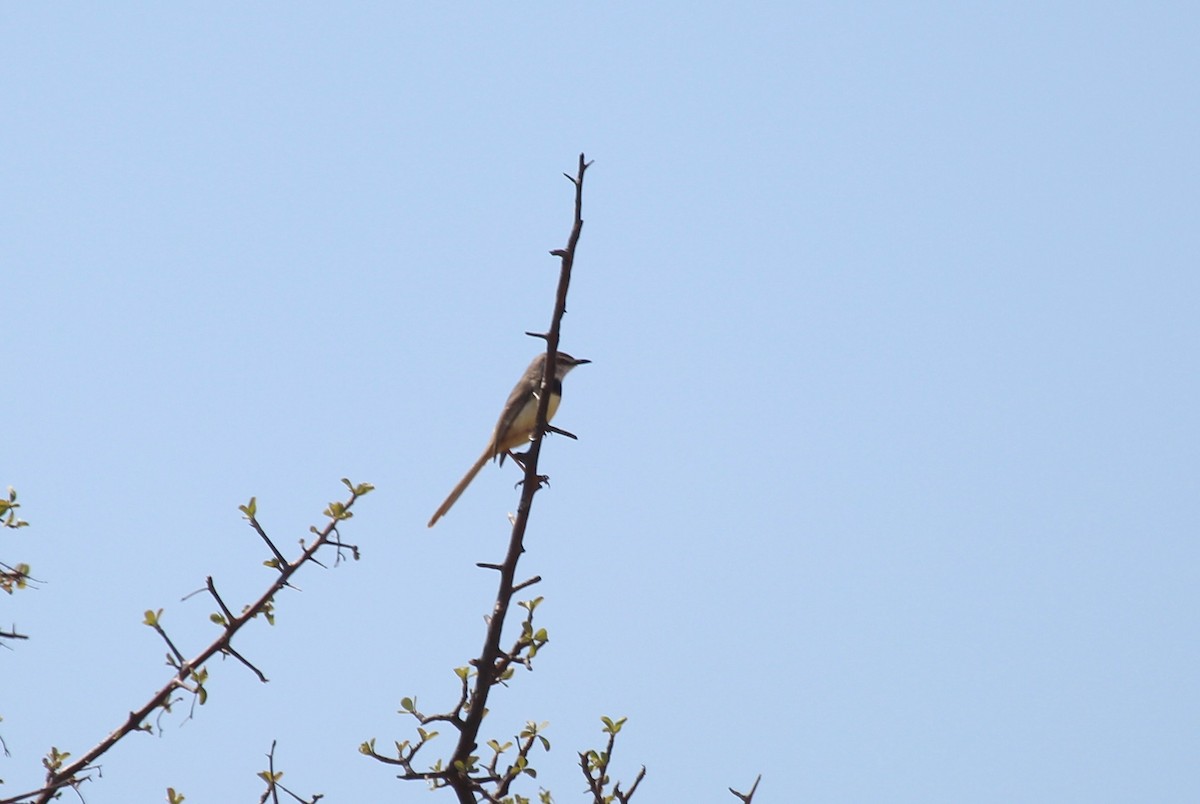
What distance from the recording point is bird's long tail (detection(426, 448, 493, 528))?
7.82m

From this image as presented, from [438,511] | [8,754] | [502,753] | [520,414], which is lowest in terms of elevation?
[8,754]

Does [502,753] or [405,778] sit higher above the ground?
[502,753]

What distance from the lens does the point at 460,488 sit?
8164 mm

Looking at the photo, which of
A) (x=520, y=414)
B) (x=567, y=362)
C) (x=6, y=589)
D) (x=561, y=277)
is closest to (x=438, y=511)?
(x=520, y=414)

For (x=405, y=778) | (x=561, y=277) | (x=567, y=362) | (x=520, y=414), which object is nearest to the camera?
(x=561, y=277)

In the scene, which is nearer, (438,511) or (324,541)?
(324,541)

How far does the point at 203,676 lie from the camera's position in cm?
402

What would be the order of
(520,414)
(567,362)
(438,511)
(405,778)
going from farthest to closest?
(567,362)
(520,414)
(438,511)
(405,778)

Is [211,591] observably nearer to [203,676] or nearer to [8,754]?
[203,676]

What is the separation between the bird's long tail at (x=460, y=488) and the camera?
7.82 metres

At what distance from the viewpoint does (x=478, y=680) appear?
380 cm

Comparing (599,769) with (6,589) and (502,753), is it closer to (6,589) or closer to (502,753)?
(502,753)

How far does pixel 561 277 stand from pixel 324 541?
117 centimetres

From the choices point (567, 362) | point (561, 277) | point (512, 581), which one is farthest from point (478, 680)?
point (567, 362)
